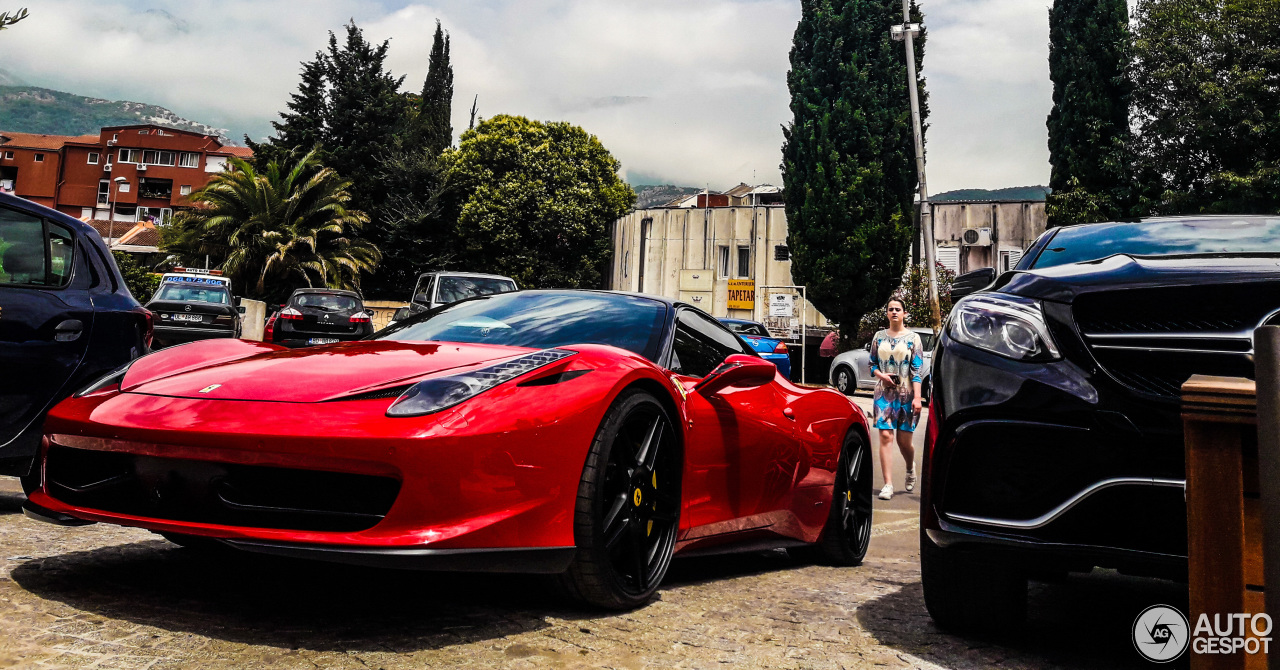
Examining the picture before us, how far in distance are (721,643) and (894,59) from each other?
30222 mm

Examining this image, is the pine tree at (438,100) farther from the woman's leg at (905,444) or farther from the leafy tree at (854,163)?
the woman's leg at (905,444)

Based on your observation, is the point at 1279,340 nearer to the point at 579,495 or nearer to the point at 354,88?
the point at 579,495

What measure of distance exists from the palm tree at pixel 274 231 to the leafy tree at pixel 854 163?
58.9 ft

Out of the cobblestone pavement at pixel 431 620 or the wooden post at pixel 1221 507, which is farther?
the cobblestone pavement at pixel 431 620

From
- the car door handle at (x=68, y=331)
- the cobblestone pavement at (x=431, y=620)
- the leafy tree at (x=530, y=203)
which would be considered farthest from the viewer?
the leafy tree at (x=530, y=203)

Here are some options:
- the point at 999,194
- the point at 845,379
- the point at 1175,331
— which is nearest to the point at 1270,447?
the point at 1175,331

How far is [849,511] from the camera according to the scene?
4.89 metres

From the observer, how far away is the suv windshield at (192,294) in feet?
63.6

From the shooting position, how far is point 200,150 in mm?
84812

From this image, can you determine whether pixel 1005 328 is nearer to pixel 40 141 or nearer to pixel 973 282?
pixel 973 282

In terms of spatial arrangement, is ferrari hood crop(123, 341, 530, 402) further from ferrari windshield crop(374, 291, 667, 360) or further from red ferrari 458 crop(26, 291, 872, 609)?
ferrari windshield crop(374, 291, 667, 360)

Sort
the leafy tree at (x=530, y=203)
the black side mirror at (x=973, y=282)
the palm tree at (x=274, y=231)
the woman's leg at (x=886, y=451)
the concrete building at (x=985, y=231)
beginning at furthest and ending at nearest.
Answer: the leafy tree at (x=530, y=203) < the palm tree at (x=274, y=231) < the concrete building at (x=985, y=231) < the woman's leg at (x=886, y=451) < the black side mirror at (x=973, y=282)

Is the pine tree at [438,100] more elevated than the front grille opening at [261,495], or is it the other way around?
the pine tree at [438,100]

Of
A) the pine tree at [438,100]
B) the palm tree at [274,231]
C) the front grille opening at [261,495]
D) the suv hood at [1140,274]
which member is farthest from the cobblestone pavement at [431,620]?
the pine tree at [438,100]
